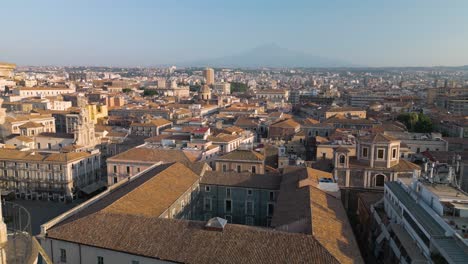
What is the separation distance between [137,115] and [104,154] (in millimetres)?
29671

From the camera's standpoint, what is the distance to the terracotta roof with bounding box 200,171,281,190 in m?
29.7

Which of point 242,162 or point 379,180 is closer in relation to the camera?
point 379,180

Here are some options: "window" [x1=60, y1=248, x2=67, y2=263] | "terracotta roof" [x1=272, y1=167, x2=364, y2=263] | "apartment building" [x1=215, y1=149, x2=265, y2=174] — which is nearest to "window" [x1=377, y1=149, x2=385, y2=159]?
"terracotta roof" [x1=272, y1=167, x2=364, y2=263]

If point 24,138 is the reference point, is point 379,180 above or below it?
above

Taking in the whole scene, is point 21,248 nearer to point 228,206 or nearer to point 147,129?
point 228,206

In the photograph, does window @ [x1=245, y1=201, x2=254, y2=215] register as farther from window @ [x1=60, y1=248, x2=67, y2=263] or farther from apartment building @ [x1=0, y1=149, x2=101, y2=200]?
apartment building @ [x1=0, y1=149, x2=101, y2=200]

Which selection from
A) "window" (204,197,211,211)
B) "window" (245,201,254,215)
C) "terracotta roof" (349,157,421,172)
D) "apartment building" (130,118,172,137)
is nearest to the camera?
"window" (245,201,254,215)

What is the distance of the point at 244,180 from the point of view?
3038 cm

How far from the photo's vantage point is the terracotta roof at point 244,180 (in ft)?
97.4

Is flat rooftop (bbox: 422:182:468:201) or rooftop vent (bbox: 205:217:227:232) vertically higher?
flat rooftop (bbox: 422:182:468:201)

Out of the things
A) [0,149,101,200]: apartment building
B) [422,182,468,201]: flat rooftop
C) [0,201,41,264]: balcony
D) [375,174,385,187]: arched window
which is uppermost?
[0,201,41,264]: balcony

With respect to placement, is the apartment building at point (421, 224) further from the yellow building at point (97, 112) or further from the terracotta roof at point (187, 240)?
the yellow building at point (97, 112)

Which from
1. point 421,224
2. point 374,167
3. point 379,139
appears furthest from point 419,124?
point 421,224

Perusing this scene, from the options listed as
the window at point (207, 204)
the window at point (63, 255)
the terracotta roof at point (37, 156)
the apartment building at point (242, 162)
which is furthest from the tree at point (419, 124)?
the window at point (63, 255)
